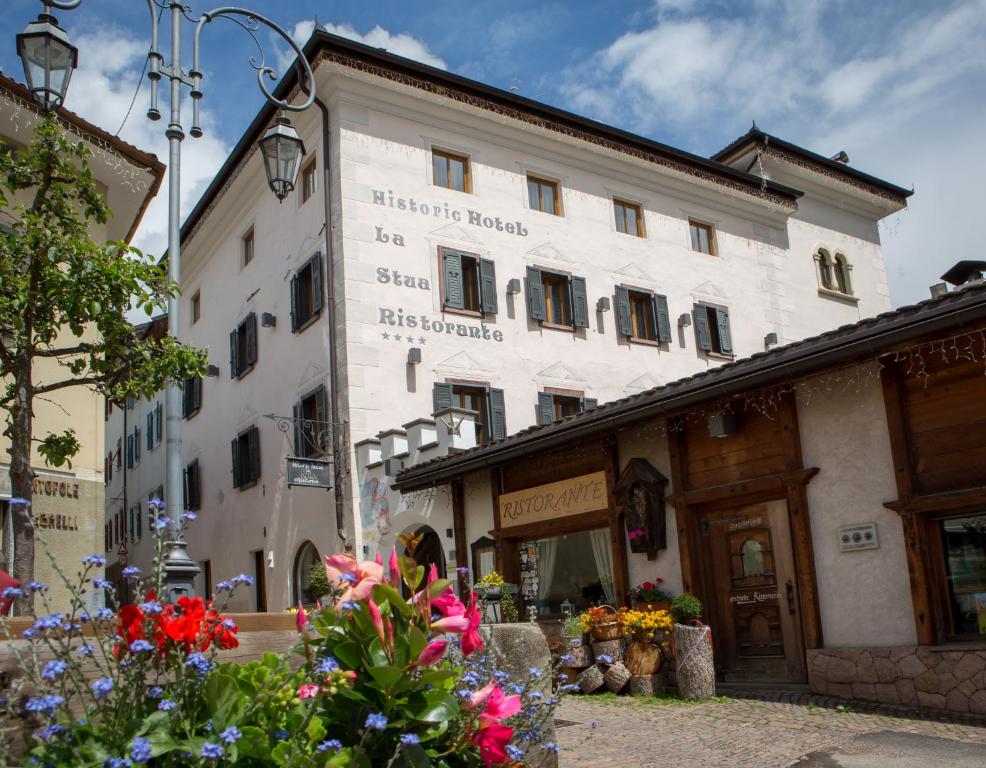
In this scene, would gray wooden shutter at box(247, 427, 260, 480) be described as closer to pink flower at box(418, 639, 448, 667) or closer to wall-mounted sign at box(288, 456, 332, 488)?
wall-mounted sign at box(288, 456, 332, 488)

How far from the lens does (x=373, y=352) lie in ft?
60.2

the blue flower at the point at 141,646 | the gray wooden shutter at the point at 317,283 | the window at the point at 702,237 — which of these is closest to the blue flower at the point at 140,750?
the blue flower at the point at 141,646

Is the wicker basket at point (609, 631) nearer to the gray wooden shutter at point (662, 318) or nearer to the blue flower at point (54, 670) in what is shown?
the blue flower at point (54, 670)

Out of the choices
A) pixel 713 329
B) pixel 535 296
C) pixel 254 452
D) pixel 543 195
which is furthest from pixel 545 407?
pixel 254 452

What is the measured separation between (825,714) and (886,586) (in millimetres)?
1569

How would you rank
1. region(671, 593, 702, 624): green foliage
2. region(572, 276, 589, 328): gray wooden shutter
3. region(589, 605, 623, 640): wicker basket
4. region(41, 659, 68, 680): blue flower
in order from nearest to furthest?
region(41, 659, 68, 680): blue flower, region(671, 593, 702, 624): green foliage, region(589, 605, 623, 640): wicker basket, region(572, 276, 589, 328): gray wooden shutter

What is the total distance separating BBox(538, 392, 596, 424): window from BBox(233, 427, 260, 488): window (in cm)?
653

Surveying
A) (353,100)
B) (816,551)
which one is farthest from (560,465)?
(353,100)

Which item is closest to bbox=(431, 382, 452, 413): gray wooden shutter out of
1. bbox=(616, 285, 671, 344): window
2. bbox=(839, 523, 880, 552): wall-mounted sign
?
bbox=(616, 285, 671, 344): window

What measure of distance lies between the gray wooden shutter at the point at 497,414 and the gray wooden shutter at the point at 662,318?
4845 millimetres

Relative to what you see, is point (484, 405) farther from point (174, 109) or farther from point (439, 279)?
point (174, 109)

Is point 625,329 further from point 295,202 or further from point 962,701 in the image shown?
point 962,701

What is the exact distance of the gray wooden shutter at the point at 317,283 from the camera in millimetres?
19156

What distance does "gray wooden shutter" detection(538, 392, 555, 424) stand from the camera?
2008 cm
